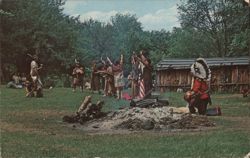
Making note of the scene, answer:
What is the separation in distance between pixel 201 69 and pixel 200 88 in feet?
2.18

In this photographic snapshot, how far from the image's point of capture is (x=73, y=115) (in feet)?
27.8

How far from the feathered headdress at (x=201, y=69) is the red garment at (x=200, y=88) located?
138mm

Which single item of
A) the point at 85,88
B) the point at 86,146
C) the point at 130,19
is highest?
the point at 130,19

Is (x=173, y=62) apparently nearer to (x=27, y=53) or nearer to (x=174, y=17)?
(x=174, y=17)

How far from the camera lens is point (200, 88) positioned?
9.38 meters

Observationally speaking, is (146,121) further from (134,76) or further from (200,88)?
(200,88)

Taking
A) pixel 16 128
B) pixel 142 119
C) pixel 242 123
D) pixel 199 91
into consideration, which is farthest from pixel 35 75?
pixel 242 123

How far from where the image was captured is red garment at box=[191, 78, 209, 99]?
9.12 meters

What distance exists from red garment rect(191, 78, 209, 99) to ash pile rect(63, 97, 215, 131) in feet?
1.22

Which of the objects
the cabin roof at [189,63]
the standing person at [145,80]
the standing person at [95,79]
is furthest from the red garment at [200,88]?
the standing person at [95,79]

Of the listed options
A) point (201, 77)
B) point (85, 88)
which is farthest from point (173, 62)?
point (85, 88)

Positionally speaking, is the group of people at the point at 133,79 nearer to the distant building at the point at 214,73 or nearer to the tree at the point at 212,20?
the distant building at the point at 214,73

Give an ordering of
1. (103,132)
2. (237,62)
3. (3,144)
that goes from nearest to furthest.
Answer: (3,144) < (103,132) < (237,62)

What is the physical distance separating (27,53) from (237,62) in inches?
136
